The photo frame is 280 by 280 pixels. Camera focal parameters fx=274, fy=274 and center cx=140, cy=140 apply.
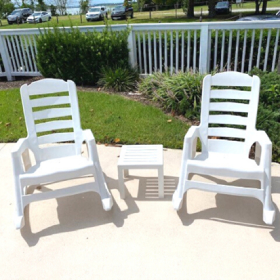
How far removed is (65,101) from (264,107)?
2.80 m

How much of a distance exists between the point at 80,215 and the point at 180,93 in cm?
283

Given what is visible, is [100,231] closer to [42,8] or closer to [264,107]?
[264,107]

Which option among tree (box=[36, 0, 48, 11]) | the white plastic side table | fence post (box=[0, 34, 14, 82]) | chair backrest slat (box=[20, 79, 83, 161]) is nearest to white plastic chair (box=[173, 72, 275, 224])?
the white plastic side table

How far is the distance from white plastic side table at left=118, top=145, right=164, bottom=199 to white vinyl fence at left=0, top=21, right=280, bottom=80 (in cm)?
297

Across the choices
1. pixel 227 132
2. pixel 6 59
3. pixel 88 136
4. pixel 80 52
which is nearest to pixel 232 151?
pixel 227 132

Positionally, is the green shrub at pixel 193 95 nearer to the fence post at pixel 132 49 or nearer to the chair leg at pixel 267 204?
the fence post at pixel 132 49

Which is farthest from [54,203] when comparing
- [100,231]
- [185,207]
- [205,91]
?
[205,91]

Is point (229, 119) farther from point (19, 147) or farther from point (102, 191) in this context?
point (19, 147)

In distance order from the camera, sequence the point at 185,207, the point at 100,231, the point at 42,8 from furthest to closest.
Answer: the point at 42,8
the point at 185,207
the point at 100,231

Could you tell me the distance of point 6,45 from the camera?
22.7ft

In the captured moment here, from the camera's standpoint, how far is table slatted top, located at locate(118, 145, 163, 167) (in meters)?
2.70

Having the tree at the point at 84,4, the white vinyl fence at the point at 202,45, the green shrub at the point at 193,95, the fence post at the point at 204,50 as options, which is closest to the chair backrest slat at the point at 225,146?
the green shrub at the point at 193,95

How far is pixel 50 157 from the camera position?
3.05m

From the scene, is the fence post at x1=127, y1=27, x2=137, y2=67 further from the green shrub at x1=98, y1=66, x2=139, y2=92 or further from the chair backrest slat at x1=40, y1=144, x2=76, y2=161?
the chair backrest slat at x1=40, y1=144, x2=76, y2=161
